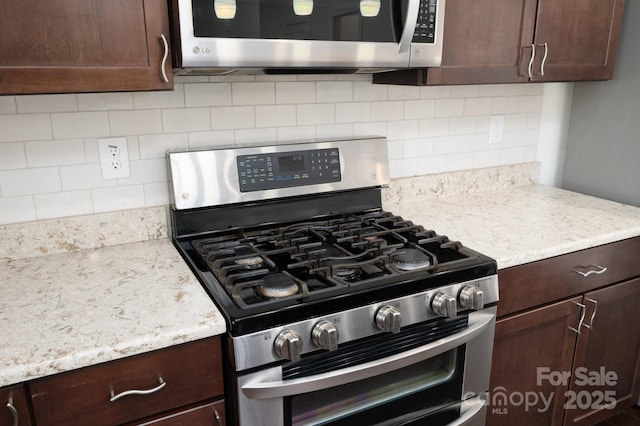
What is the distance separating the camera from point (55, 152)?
1465mm

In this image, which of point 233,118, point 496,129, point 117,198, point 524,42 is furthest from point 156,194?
point 496,129

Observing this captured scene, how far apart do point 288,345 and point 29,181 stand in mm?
907

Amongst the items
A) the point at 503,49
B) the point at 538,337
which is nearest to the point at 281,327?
the point at 538,337

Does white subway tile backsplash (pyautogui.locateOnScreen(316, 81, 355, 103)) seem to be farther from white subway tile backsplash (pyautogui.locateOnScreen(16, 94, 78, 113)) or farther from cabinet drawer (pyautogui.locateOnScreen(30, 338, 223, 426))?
cabinet drawer (pyautogui.locateOnScreen(30, 338, 223, 426))

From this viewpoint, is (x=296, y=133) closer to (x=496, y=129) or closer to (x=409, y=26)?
(x=409, y=26)

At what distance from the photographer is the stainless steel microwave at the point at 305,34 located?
47.9 inches

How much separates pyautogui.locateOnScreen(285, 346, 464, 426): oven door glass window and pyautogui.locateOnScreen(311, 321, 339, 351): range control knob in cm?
16

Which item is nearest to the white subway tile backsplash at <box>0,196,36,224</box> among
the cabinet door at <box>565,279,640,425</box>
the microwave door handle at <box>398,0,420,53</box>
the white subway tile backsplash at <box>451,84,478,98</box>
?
the microwave door handle at <box>398,0,420,53</box>

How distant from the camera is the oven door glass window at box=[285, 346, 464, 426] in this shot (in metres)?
1.27

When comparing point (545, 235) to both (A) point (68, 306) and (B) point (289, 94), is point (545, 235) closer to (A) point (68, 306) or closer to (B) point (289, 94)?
(B) point (289, 94)

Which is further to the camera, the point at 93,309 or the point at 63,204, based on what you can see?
the point at 63,204

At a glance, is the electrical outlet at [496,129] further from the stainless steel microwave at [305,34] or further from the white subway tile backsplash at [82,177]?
the white subway tile backsplash at [82,177]

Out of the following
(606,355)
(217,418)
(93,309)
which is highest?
(93,309)

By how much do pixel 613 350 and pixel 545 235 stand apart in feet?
2.07
